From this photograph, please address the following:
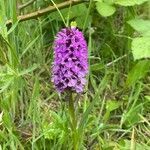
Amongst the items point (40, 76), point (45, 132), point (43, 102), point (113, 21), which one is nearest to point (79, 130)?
point (45, 132)

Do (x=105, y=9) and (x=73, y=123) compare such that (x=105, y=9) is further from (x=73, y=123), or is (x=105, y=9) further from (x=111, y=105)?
(x=73, y=123)

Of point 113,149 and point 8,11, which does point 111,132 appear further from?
point 8,11

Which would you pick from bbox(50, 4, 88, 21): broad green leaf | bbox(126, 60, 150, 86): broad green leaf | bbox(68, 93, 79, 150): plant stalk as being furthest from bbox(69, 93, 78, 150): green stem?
bbox(50, 4, 88, 21): broad green leaf

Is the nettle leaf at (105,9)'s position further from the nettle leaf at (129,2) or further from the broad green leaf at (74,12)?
the broad green leaf at (74,12)

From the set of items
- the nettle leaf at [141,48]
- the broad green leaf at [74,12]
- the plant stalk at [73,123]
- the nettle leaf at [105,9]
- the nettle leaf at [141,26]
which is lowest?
the plant stalk at [73,123]

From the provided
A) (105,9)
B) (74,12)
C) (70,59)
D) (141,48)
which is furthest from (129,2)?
(70,59)

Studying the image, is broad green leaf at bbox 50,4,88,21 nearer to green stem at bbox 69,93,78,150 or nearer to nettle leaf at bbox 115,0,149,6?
nettle leaf at bbox 115,0,149,6

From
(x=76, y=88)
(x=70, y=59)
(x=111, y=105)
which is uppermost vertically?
(x=70, y=59)

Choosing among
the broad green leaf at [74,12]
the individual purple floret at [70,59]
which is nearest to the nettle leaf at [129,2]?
the broad green leaf at [74,12]
